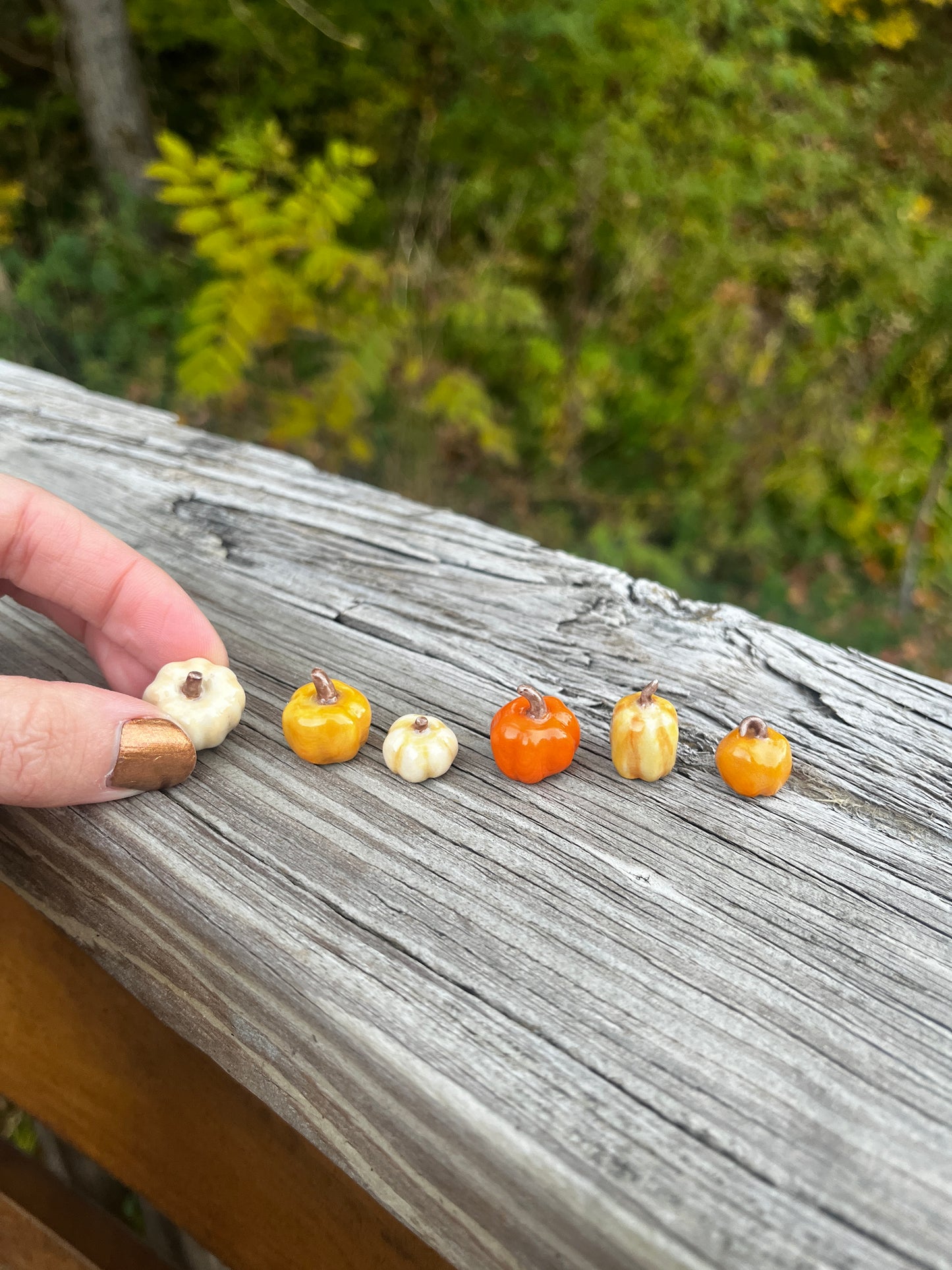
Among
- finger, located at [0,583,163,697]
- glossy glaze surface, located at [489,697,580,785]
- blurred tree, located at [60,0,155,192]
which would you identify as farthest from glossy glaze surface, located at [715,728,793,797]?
blurred tree, located at [60,0,155,192]

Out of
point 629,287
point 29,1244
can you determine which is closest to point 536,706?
point 29,1244

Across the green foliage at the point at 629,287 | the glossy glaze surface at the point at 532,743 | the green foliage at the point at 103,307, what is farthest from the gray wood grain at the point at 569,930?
the green foliage at the point at 103,307

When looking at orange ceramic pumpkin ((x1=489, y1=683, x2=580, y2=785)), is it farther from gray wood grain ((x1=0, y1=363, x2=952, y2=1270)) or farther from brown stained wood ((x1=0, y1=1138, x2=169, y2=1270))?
brown stained wood ((x1=0, y1=1138, x2=169, y2=1270))

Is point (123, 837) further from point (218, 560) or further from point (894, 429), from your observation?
point (894, 429)

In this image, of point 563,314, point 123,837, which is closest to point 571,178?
point 563,314

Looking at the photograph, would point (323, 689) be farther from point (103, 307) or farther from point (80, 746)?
point (103, 307)

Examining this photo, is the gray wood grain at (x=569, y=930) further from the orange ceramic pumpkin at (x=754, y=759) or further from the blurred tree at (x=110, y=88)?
the blurred tree at (x=110, y=88)
